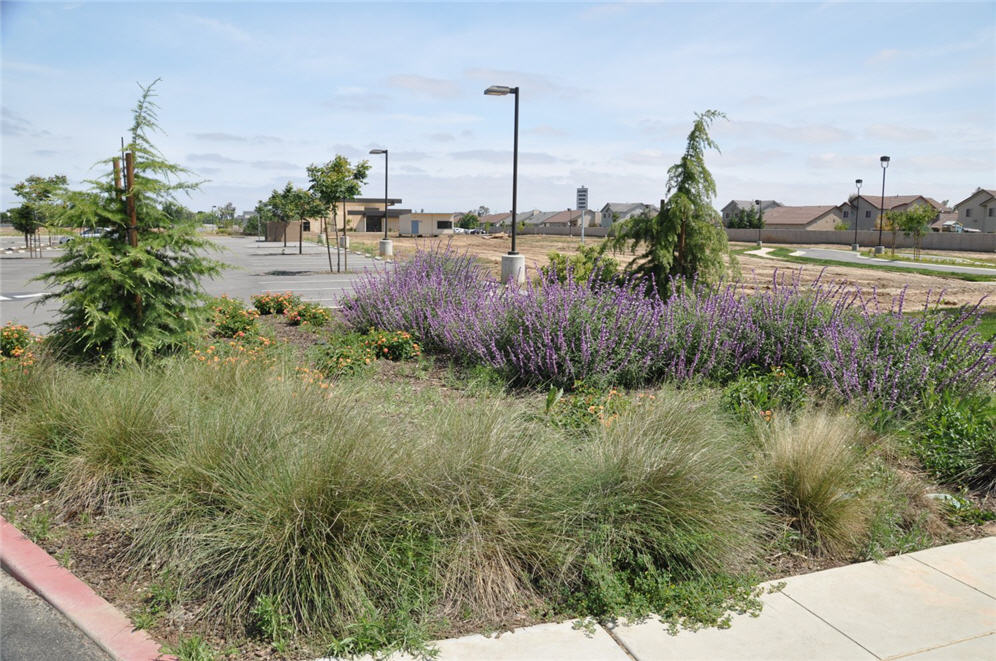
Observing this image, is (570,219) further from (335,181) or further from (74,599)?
(74,599)

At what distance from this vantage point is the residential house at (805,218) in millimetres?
100188

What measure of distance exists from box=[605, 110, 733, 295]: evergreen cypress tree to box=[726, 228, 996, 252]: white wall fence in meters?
47.7

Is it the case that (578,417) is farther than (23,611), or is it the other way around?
(578,417)

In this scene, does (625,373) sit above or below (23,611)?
above

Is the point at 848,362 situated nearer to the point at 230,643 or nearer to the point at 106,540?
the point at 230,643

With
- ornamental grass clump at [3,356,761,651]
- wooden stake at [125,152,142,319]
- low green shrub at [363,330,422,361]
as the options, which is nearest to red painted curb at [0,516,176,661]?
ornamental grass clump at [3,356,761,651]

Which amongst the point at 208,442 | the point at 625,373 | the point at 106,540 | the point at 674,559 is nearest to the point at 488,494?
the point at 674,559

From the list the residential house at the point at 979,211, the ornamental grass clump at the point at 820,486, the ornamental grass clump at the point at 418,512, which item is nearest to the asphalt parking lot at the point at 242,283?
the ornamental grass clump at the point at 418,512

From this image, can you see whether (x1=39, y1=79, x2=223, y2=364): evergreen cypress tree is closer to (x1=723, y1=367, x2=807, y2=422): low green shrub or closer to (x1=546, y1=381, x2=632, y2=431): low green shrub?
(x1=546, y1=381, x2=632, y2=431): low green shrub

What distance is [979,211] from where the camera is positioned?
85.5 meters

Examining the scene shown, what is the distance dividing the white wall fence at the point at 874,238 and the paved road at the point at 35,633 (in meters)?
56.7

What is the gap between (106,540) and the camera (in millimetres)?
4301

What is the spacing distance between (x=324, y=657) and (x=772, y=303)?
6188mm

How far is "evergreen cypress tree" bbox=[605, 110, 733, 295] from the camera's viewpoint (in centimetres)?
1073
